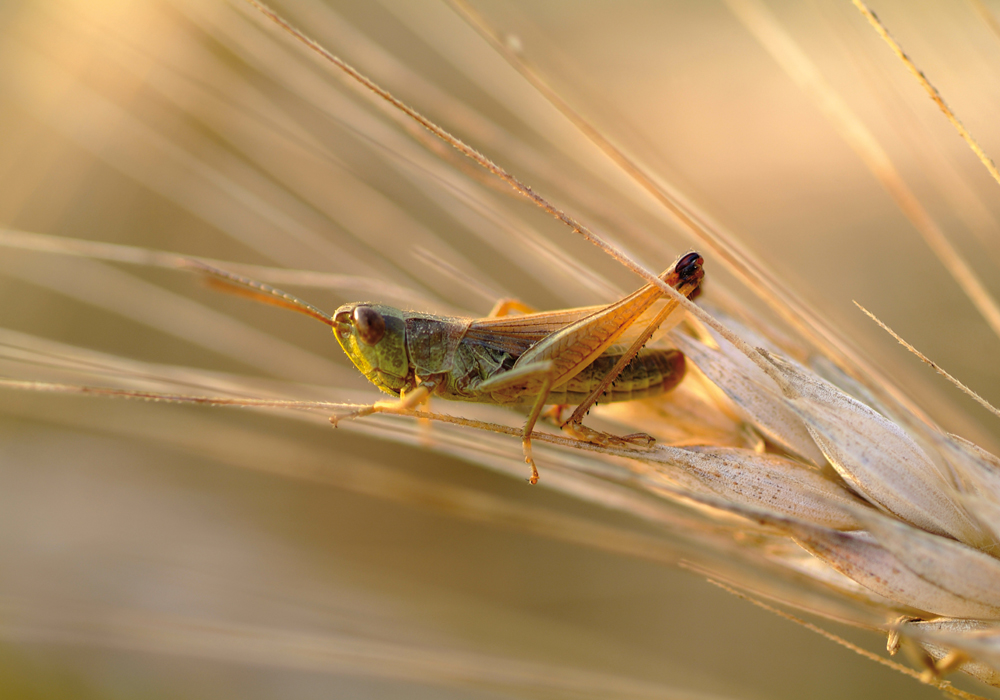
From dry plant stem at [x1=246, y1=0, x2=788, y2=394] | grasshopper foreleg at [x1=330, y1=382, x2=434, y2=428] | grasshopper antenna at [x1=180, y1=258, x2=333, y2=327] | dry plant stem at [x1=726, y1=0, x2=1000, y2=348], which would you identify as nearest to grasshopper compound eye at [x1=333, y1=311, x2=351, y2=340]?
grasshopper antenna at [x1=180, y1=258, x2=333, y2=327]

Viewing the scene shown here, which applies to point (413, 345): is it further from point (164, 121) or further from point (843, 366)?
point (164, 121)

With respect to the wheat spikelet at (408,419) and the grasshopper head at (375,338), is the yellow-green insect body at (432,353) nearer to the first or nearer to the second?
the grasshopper head at (375,338)

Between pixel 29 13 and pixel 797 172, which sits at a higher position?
pixel 797 172

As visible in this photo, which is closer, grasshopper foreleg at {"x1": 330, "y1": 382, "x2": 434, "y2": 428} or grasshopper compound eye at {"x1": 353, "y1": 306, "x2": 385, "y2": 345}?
grasshopper foreleg at {"x1": 330, "y1": 382, "x2": 434, "y2": 428}

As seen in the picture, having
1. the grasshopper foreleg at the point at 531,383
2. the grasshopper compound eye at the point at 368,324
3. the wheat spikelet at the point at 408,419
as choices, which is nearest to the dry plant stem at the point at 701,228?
the wheat spikelet at the point at 408,419

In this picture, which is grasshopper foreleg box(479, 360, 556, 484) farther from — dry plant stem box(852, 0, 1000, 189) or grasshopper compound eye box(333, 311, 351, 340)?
dry plant stem box(852, 0, 1000, 189)

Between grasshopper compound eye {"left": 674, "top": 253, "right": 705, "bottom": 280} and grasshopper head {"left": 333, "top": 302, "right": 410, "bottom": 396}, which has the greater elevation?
grasshopper compound eye {"left": 674, "top": 253, "right": 705, "bottom": 280}

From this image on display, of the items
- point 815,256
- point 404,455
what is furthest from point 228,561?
point 815,256
